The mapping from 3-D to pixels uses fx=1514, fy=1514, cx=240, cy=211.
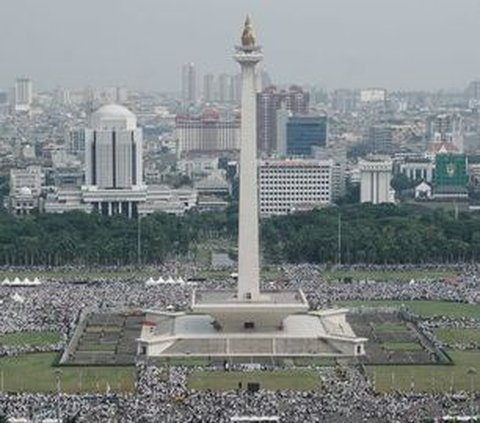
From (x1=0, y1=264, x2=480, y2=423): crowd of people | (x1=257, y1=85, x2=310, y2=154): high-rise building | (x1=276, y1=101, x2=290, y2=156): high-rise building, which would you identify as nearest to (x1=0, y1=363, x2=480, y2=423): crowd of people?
(x1=0, y1=264, x2=480, y2=423): crowd of people

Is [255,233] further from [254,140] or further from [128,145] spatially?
[128,145]

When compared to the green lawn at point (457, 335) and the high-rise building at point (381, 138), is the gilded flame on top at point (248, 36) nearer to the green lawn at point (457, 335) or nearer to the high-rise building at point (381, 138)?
the green lawn at point (457, 335)

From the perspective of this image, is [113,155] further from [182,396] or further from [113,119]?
[182,396]

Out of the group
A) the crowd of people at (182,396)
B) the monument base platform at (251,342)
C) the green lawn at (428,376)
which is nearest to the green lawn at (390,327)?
the crowd of people at (182,396)

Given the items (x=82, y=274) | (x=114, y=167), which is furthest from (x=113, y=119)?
(x=82, y=274)

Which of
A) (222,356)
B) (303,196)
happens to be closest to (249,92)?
(222,356)
